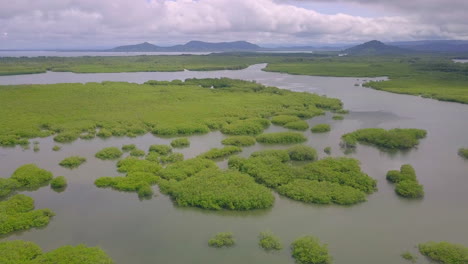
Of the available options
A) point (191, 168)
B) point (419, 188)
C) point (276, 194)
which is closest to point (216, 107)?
point (191, 168)

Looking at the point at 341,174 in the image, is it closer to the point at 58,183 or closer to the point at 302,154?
the point at 302,154

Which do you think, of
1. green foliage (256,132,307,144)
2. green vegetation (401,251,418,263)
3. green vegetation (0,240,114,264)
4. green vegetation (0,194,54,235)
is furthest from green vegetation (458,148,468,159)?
green vegetation (0,194,54,235)

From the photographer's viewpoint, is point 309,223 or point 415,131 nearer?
point 309,223

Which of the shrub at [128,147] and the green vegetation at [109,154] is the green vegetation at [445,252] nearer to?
the green vegetation at [109,154]

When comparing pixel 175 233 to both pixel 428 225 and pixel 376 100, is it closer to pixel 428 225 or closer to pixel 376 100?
pixel 428 225

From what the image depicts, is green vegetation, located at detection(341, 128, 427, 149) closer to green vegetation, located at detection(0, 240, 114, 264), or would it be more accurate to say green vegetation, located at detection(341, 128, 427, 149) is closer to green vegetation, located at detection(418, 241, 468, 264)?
green vegetation, located at detection(418, 241, 468, 264)

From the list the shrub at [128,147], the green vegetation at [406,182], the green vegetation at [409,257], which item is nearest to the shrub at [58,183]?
the shrub at [128,147]

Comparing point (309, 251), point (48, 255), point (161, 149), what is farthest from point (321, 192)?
point (48, 255)
